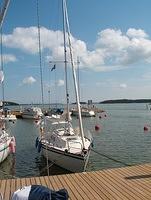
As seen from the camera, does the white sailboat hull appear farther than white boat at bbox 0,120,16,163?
No

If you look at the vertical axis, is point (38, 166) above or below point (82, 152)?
below

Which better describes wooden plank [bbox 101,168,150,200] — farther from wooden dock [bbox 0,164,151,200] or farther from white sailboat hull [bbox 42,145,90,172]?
white sailboat hull [bbox 42,145,90,172]

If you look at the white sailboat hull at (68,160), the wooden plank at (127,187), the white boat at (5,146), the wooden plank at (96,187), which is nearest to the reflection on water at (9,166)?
the white boat at (5,146)

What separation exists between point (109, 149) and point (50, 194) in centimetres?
2621

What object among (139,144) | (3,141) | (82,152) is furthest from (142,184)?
(139,144)

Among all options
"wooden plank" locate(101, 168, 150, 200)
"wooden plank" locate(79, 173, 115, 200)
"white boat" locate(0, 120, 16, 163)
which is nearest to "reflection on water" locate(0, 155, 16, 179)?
"white boat" locate(0, 120, 16, 163)

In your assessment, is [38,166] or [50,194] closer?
[50,194]

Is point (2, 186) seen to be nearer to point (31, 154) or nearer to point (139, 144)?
point (31, 154)

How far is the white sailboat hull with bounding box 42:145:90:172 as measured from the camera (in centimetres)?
2091

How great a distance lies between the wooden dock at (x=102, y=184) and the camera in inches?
483

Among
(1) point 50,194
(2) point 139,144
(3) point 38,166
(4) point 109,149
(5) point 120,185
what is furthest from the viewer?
(2) point 139,144

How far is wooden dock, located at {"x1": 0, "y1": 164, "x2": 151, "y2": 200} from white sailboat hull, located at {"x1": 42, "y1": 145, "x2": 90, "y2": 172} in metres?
5.28

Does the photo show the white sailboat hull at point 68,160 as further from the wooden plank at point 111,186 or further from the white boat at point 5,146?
the wooden plank at point 111,186

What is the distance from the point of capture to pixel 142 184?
13.5 m
